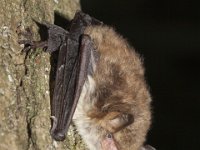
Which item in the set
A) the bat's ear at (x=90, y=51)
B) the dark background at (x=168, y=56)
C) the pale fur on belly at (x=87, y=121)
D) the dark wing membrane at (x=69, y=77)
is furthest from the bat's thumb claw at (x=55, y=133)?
the dark background at (x=168, y=56)

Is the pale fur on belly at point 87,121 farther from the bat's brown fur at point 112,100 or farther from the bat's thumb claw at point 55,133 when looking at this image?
the bat's thumb claw at point 55,133

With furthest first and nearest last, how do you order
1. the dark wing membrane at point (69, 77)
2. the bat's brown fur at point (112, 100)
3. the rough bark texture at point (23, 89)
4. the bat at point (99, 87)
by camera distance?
the bat's brown fur at point (112, 100) < the bat at point (99, 87) < the dark wing membrane at point (69, 77) < the rough bark texture at point (23, 89)

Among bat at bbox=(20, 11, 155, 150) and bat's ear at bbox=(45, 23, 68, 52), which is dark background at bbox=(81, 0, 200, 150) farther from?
bat's ear at bbox=(45, 23, 68, 52)

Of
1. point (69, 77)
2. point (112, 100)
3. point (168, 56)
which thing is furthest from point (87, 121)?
point (168, 56)

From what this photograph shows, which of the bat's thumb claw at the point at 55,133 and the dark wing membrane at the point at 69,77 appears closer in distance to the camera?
the bat's thumb claw at the point at 55,133

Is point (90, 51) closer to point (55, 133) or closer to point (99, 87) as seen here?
point (99, 87)

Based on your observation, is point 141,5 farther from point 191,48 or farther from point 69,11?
point 69,11

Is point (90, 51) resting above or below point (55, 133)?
above

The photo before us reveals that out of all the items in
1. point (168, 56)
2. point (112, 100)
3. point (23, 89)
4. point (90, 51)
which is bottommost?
point (168, 56)
